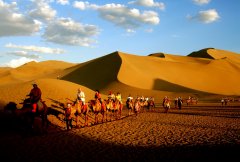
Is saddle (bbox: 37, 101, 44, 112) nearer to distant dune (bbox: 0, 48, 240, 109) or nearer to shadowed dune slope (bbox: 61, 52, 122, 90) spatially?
distant dune (bbox: 0, 48, 240, 109)

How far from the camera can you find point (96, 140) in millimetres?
16797

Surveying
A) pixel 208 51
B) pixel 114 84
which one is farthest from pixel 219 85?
pixel 208 51

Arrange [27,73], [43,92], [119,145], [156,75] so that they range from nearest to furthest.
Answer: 1. [119,145]
2. [43,92]
3. [156,75]
4. [27,73]

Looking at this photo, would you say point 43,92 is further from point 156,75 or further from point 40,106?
point 156,75

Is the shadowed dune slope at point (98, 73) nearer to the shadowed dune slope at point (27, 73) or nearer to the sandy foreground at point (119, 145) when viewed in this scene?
the shadowed dune slope at point (27, 73)

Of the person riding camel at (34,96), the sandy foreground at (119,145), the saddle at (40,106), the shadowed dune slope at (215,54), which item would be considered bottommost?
the sandy foreground at (119,145)

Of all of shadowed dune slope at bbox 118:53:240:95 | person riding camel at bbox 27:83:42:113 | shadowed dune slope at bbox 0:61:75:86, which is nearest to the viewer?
person riding camel at bbox 27:83:42:113

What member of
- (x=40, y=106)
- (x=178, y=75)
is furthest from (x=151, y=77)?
(x=40, y=106)

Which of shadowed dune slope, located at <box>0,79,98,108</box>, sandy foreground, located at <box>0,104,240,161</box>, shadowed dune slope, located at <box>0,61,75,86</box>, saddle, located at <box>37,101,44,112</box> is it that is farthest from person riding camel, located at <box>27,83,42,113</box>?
shadowed dune slope, located at <box>0,61,75,86</box>

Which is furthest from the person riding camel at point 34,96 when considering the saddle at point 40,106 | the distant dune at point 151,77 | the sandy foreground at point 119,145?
the distant dune at point 151,77

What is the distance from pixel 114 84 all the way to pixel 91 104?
176 feet

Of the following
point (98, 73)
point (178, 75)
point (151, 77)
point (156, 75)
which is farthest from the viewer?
point (178, 75)

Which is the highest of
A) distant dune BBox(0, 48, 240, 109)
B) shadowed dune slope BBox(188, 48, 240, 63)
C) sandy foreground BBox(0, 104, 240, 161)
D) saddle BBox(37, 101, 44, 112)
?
shadowed dune slope BBox(188, 48, 240, 63)

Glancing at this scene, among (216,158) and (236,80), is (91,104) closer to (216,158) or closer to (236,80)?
(216,158)
